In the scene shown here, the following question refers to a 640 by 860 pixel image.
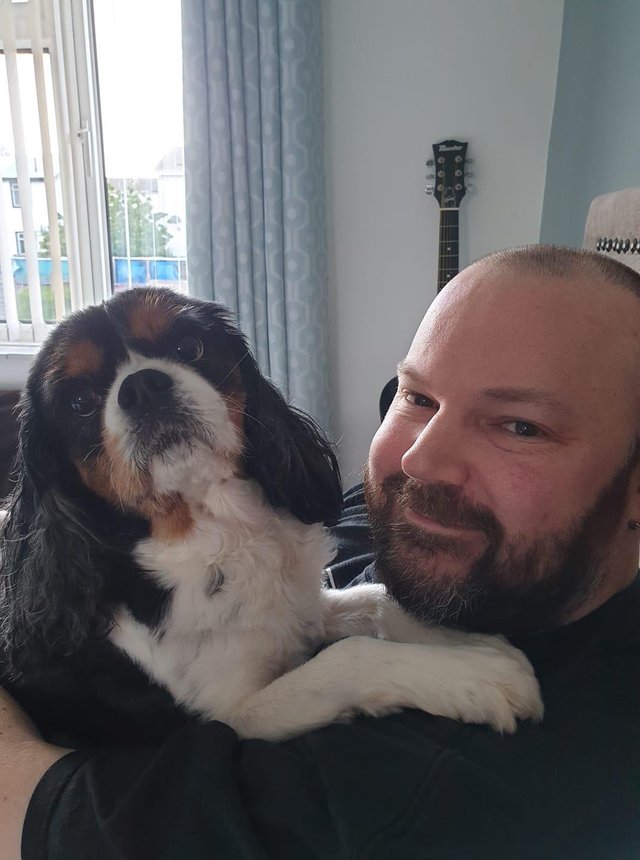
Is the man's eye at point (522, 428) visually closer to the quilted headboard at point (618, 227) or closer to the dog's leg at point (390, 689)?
the dog's leg at point (390, 689)

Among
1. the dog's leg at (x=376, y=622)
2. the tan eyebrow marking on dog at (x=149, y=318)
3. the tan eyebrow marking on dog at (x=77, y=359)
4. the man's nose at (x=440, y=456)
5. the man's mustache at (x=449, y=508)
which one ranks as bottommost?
the dog's leg at (x=376, y=622)

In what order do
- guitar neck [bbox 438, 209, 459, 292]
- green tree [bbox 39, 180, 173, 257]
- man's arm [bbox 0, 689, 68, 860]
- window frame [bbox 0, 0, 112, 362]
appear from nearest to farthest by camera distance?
man's arm [bbox 0, 689, 68, 860] → guitar neck [bbox 438, 209, 459, 292] → window frame [bbox 0, 0, 112, 362] → green tree [bbox 39, 180, 173, 257]

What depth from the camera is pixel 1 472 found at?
2.91 meters

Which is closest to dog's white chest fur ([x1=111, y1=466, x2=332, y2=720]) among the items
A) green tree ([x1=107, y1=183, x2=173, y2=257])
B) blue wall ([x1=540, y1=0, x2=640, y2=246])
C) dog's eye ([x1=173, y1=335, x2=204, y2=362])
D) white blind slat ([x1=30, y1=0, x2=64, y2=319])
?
dog's eye ([x1=173, y1=335, x2=204, y2=362])

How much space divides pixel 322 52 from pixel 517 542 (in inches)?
119

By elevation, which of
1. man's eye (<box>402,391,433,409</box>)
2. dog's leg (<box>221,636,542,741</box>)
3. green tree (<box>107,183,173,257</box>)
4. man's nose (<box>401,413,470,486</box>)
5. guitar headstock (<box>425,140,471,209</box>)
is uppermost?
guitar headstock (<box>425,140,471,209</box>)

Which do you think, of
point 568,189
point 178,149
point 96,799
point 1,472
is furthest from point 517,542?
point 178,149

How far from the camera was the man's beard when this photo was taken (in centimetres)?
96

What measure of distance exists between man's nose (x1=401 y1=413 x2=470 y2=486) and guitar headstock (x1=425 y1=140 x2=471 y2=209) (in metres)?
2.46

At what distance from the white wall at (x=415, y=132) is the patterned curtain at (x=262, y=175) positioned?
0.17m

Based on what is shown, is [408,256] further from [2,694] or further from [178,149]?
[2,694]

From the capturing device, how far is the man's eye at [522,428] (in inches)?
38.3

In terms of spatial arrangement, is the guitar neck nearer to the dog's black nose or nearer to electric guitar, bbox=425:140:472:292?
electric guitar, bbox=425:140:472:292

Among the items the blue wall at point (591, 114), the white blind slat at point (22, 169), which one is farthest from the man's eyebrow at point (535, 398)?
the white blind slat at point (22, 169)
